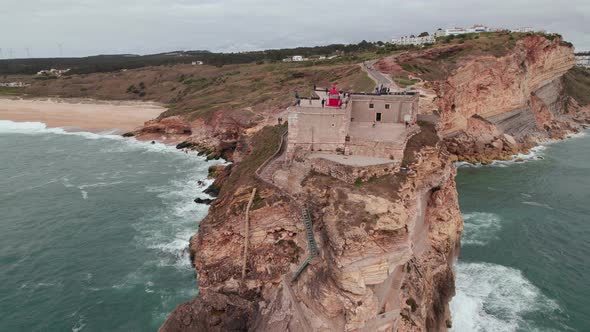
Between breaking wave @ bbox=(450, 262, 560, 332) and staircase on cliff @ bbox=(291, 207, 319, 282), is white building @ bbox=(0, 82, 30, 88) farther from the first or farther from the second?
breaking wave @ bbox=(450, 262, 560, 332)

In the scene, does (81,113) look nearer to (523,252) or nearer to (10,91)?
(10,91)

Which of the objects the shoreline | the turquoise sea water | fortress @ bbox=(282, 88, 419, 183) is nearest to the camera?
fortress @ bbox=(282, 88, 419, 183)

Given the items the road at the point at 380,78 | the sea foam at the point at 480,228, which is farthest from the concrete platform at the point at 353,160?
the road at the point at 380,78

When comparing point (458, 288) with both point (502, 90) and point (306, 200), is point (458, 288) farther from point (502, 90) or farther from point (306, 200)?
point (502, 90)

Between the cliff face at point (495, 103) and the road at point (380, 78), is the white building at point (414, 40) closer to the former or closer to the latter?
the cliff face at point (495, 103)

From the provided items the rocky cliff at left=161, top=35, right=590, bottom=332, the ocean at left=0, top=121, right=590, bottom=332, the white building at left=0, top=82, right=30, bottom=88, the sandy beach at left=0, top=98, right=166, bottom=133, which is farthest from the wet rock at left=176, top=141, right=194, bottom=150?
the white building at left=0, top=82, right=30, bottom=88

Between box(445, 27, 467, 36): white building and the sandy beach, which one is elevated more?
box(445, 27, 467, 36): white building
